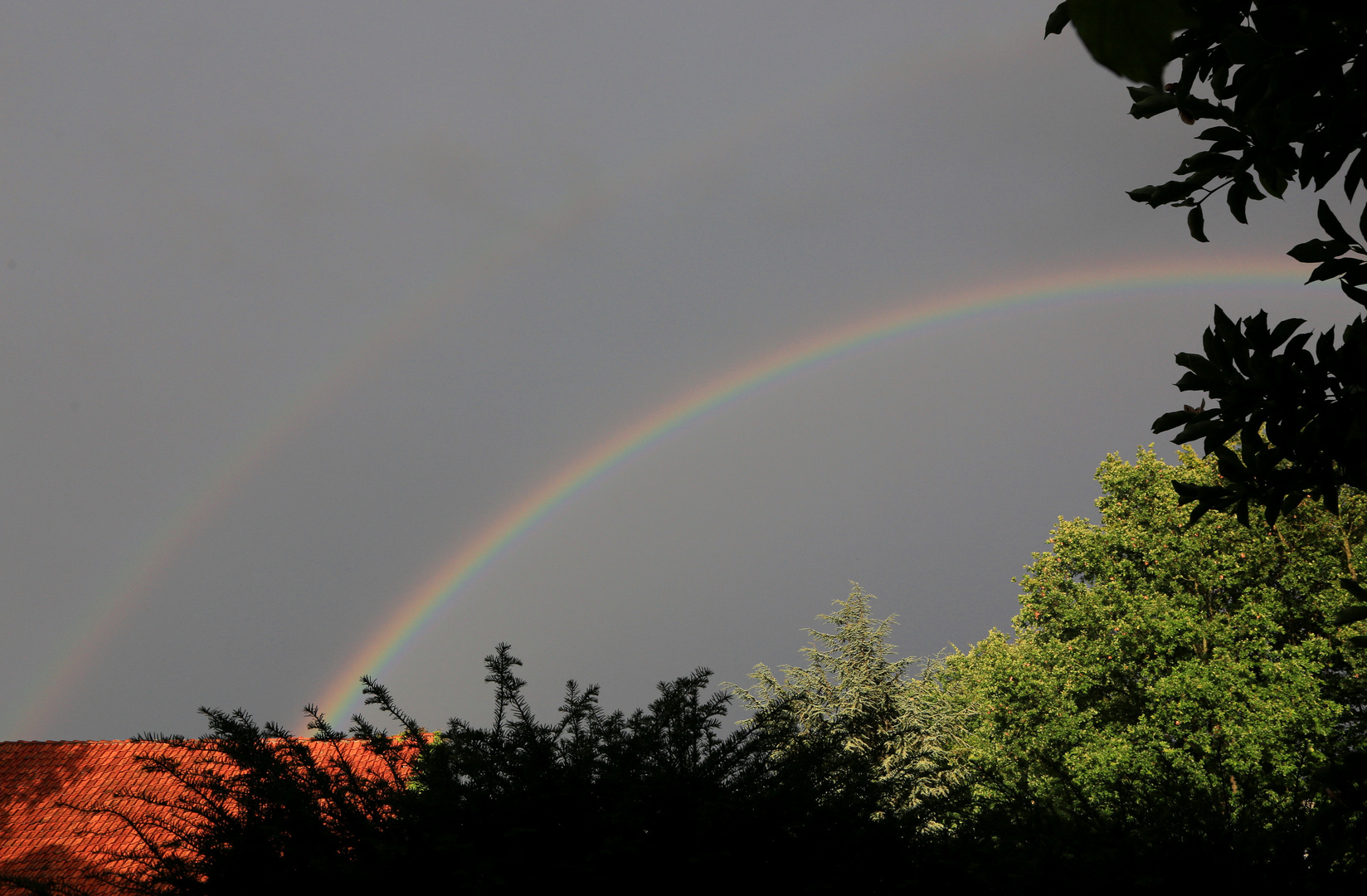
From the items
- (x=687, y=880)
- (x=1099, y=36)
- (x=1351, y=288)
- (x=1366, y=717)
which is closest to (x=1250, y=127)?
(x=1351, y=288)

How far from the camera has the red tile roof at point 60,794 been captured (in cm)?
1838

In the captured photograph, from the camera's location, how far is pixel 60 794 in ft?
71.4

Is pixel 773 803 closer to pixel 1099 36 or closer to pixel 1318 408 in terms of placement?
pixel 1318 408

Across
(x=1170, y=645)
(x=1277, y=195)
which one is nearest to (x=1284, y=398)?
(x=1277, y=195)

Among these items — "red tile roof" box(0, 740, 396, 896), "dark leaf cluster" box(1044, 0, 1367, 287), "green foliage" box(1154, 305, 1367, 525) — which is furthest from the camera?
"red tile roof" box(0, 740, 396, 896)

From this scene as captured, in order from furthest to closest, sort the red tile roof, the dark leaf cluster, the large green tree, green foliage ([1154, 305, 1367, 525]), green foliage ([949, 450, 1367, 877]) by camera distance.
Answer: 1. green foliage ([949, 450, 1367, 877])
2. the red tile roof
3. green foliage ([1154, 305, 1367, 525])
4. the large green tree
5. the dark leaf cluster

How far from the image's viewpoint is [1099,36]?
Answer: 0.81 metres

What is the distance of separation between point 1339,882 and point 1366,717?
1534 mm

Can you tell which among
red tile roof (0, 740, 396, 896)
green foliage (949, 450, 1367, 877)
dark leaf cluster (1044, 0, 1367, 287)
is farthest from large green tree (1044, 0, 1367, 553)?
red tile roof (0, 740, 396, 896)

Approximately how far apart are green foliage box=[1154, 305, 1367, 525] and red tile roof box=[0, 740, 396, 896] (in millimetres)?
17013

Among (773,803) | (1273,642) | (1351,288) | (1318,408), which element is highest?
(1273,642)

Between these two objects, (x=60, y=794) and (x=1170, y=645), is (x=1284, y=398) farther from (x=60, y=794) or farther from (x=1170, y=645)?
(x=60, y=794)

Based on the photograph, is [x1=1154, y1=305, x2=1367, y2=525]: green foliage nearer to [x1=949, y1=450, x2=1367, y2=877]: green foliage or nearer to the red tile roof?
[x1=949, y1=450, x2=1367, y2=877]: green foliage

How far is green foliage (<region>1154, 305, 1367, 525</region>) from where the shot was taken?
11.2 feet
